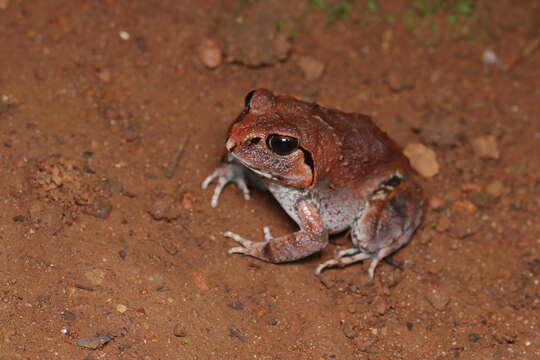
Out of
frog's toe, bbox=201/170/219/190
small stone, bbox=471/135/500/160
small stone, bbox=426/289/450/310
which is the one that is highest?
small stone, bbox=471/135/500/160

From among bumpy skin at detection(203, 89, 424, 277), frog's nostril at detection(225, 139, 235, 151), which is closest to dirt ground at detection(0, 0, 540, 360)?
bumpy skin at detection(203, 89, 424, 277)

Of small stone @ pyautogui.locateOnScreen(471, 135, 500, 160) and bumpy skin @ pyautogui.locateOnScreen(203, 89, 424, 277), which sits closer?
bumpy skin @ pyautogui.locateOnScreen(203, 89, 424, 277)

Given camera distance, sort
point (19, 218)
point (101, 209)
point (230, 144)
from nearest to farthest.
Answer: point (19, 218), point (230, 144), point (101, 209)

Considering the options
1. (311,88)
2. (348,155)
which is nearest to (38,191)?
(348,155)

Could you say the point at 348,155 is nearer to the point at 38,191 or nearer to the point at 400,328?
the point at 400,328

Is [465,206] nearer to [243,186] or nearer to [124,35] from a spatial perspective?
[243,186]

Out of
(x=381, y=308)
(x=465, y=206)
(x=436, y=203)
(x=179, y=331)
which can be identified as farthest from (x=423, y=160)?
(x=179, y=331)

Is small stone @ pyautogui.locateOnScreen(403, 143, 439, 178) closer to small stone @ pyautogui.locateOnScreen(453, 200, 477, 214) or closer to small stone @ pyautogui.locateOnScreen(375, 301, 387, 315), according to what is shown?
small stone @ pyautogui.locateOnScreen(453, 200, 477, 214)
